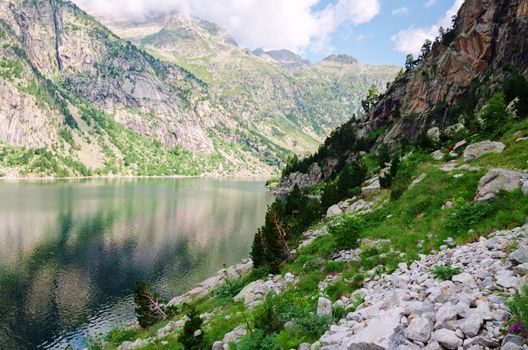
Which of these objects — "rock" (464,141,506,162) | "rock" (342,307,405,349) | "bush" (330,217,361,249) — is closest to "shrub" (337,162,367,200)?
"rock" (464,141,506,162)

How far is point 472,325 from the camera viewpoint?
9062mm

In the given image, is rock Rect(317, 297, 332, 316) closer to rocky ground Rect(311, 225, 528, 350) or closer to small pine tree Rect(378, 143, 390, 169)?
rocky ground Rect(311, 225, 528, 350)

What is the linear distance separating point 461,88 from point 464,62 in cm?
743

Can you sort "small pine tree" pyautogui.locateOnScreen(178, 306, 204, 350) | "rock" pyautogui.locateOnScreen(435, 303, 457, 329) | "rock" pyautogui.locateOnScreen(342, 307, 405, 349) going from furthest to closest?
"small pine tree" pyautogui.locateOnScreen(178, 306, 204, 350)
"rock" pyautogui.locateOnScreen(342, 307, 405, 349)
"rock" pyautogui.locateOnScreen(435, 303, 457, 329)

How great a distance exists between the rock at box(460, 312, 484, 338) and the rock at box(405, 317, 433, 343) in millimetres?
830

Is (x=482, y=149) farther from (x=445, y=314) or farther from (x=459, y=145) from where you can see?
(x=445, y=314)

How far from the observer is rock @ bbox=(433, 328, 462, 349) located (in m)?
8.93

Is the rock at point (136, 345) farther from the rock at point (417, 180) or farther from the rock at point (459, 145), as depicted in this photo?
the rock at point (459, 145)

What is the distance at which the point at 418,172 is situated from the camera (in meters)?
36.1

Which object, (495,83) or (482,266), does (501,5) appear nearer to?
(495,83)

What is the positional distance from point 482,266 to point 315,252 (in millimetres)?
16814

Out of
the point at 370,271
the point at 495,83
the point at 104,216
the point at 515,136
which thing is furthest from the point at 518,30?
the point at 104,216

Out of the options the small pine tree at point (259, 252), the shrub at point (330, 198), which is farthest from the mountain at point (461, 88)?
the small pine tree at point (259, 252)

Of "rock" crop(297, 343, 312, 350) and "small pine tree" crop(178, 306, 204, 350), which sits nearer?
"rock" crop(297, 343, 312, 350)
